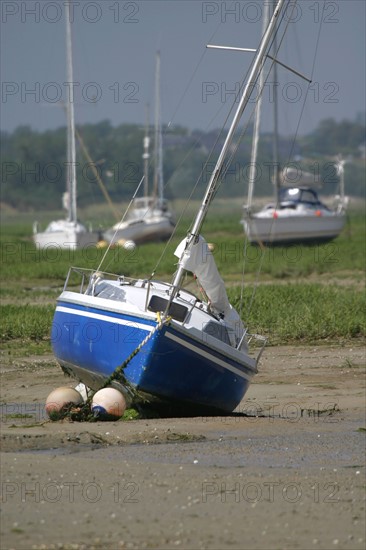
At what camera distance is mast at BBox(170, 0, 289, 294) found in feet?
49.5

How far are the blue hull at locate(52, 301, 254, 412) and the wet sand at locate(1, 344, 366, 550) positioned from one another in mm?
366

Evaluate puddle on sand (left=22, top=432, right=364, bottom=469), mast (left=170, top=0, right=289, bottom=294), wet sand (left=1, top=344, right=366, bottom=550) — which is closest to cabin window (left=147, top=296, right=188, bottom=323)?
mast (left=170, top=0, right=289, bottom=294)

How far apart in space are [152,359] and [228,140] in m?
3.14

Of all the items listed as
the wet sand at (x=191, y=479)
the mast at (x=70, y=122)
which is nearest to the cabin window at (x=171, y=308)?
the wet sand at (x=191, y=479)

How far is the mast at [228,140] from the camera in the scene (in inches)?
594

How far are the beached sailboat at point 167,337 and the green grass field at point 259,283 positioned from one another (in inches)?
32.5

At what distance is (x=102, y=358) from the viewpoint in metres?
14.8

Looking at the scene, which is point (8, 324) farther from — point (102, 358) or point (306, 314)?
point (102, 358)

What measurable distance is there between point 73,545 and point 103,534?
351 mm

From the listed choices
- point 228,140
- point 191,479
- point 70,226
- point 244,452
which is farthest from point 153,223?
point 191,479

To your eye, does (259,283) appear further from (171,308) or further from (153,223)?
(153,223)

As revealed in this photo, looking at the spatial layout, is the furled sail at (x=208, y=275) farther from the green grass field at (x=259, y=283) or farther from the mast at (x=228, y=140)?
the green grass field at (x=259, y=283)

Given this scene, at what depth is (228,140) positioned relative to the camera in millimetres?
15547

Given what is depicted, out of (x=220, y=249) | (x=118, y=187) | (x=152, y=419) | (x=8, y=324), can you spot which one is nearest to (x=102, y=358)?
(x=152, y=419)
